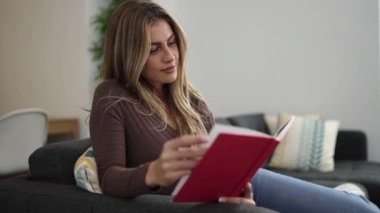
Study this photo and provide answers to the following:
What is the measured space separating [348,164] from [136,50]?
226 cm

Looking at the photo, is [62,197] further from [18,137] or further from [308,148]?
[308,148]

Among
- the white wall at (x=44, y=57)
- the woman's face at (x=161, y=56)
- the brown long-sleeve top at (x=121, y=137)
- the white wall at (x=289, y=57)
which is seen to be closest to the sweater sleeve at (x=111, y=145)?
the brown long-sleeve top at (x=121, y=137)

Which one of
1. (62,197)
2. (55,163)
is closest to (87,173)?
(62,197)

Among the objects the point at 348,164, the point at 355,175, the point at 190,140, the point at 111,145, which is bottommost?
the point at 348,164

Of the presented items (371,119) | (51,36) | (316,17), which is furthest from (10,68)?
(371,119)

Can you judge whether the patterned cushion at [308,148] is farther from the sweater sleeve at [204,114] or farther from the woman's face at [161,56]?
the woman's face at [161,56]

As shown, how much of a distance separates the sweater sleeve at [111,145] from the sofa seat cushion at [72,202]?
26 mm

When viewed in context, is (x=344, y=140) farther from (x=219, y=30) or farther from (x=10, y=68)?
(x=10, y=68)

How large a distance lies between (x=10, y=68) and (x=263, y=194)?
359cm

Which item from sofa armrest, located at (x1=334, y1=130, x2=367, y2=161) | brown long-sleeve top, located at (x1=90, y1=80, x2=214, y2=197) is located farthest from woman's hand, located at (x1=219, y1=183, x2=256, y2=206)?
sofa armrest, located at (x1=334, y1=130, x2=367, y2=161)

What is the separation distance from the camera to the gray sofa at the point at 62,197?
1087 millimetres

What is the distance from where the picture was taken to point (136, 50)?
51.8 inches

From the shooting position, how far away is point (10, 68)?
173 inches

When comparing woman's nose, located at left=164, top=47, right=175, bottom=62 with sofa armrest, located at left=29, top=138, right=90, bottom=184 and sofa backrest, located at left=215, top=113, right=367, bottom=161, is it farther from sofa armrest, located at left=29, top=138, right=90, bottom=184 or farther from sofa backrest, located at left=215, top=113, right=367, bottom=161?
sofa backrest, located at left=215, top=113, right=367, bottom=161
